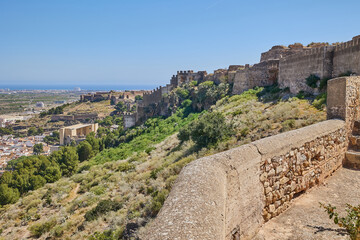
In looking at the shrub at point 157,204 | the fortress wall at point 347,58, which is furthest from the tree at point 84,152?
the fortress wall at point 347,58

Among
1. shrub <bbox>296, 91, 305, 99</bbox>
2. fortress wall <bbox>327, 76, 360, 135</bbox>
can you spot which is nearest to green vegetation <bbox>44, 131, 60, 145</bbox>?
shrub <bbox>296, 91, 305, 99</bbox>

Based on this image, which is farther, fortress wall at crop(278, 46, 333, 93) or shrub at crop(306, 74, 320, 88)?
shrub at crop(306, 74, 320, 88)

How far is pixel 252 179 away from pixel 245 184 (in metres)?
0.19

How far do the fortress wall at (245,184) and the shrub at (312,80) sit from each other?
31.1ft

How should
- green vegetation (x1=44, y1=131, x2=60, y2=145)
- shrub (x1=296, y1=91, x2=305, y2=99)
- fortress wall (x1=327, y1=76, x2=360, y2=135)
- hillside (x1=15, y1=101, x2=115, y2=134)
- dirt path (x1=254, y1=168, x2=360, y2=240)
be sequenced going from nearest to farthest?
dirt path (x1=254, y1=168, x2=360, y2=240)
fortress wall (x1=327, y1=76, x2=360, y2=135)
shrub (x1=296, y1=91, x2=305, y2=99)
green vegetation (x1=44, y1=131, x2=60, y2=145)
hillside (x1=15, y1=101, x2=115, y2=134)

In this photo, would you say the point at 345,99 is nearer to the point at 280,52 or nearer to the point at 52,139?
the point at 280,52

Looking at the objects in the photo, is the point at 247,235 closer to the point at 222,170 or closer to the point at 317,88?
the point at 222,170

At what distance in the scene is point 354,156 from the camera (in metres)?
5.90

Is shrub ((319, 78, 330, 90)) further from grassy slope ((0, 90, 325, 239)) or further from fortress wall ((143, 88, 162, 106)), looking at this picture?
fortress wall ((143, 88, 162, 106))

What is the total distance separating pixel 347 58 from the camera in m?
11.8

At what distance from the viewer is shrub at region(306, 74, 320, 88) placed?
46.1 ft

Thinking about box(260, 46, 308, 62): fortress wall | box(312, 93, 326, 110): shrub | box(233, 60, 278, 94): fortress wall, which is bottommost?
box(312, 93, 326, 110): shrub

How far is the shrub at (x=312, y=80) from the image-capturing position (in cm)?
1405

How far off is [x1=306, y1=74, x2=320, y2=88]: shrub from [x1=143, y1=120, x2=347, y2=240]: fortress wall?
9.48 m
